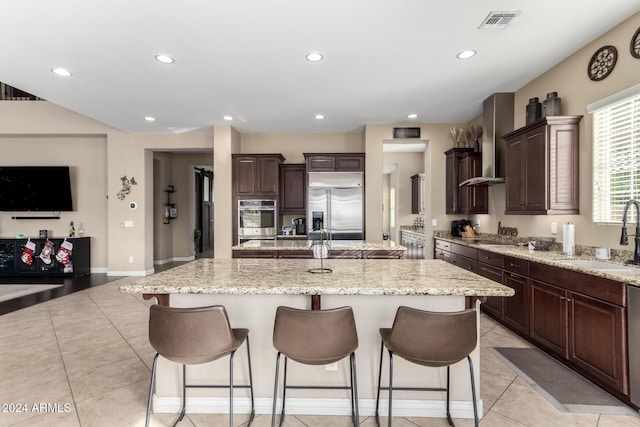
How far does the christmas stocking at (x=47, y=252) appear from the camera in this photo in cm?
591

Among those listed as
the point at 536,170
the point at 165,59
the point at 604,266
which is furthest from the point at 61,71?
the point at 604,266

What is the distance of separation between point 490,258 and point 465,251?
61cm

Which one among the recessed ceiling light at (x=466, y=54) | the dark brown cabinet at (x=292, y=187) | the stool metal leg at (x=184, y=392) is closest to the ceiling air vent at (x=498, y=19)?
the recessed ceiling light at (x=466, y=54)

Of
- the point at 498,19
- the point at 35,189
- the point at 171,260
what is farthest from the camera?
the point at 171,260

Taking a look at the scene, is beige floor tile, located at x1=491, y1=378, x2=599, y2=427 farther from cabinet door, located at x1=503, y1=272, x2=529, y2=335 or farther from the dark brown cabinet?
the dark brown cabinet

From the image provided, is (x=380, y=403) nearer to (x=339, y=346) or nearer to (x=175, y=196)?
(x=339, y=346)

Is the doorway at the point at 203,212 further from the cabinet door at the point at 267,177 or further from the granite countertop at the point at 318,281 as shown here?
the granite countertop at the point at 318,281

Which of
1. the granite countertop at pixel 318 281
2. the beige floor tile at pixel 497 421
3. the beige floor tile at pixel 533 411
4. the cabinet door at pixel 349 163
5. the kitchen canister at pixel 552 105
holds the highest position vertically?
the kitchen canister at pixel 552 105

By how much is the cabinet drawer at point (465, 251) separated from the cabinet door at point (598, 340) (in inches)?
59.4

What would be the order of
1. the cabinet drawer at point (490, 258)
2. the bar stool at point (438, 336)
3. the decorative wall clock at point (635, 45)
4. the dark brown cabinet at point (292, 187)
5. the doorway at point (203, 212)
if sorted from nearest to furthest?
the bar stool at point (438, 336) < the decorative wall clock at point (635, 45) < the cabinet drawer at point (490, 258) < the dark brown cabinet at point (292, 187) < the doorway at point (203, 212)

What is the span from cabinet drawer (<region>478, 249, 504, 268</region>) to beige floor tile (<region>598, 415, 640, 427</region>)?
1.63 m

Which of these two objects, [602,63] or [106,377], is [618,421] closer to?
[602,63]

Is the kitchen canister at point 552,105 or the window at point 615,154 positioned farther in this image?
the kitchen canister at point 552,105

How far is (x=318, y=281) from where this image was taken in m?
1.83
